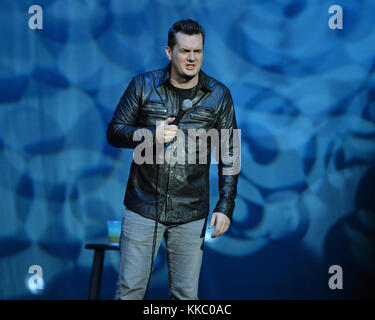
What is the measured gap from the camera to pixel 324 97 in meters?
3.62

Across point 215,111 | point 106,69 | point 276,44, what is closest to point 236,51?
point 276,44

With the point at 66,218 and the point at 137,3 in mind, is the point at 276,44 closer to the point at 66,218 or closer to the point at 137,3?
the point at 137,3

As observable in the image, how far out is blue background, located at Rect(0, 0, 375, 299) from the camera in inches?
137

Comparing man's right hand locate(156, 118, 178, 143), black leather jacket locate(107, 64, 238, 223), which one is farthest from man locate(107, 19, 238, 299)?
man's right hand locate(156, 118, 178, 143)

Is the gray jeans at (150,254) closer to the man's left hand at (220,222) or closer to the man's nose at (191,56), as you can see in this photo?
the man's left hand at (220,222)

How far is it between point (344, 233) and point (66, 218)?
2.02 metres

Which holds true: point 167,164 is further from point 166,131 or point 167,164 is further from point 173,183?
point 166,131

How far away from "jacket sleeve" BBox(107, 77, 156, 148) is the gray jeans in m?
0.34

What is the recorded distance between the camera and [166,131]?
204cm

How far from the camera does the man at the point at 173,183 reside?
2.29 meters

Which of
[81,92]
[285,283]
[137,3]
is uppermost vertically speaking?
[137,3]

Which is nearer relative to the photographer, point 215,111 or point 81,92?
point 215,111

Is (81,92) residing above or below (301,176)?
above

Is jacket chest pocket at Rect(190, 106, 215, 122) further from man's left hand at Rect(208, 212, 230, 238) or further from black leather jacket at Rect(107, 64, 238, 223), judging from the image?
man's left hand at Rect(208, 212, 230, 238)
